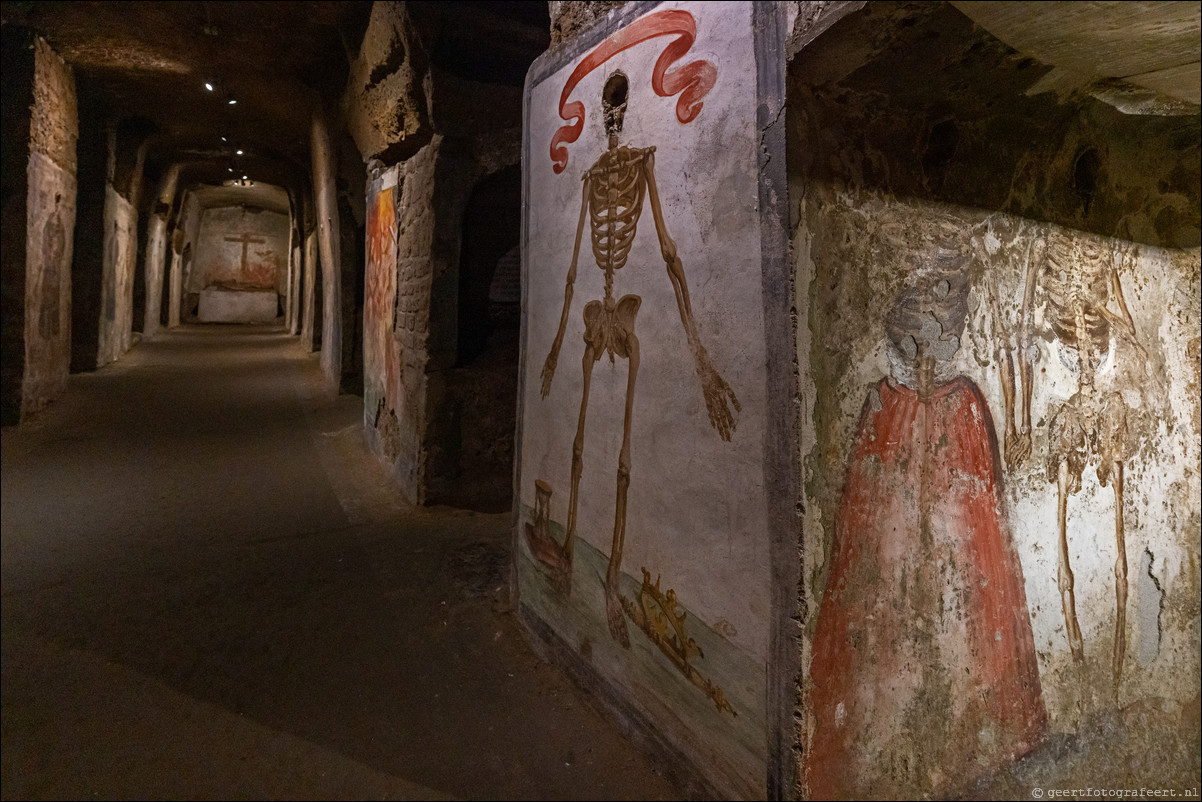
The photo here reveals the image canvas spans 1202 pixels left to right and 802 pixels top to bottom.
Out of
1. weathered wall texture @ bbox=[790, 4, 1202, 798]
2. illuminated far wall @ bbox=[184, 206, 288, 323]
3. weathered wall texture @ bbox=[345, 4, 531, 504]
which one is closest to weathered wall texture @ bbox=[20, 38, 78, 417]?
weathered wall texture @ bbox=[345, 4, 531, 504]

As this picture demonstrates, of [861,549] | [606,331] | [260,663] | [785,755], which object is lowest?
[260,663]

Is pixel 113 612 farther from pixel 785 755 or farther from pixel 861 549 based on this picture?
pixel 861 549

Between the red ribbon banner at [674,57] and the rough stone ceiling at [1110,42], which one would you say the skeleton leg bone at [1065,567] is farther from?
the red ribbon banner at [674,57]

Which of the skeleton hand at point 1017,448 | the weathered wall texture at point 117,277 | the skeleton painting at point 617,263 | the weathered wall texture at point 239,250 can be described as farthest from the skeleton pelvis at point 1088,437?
the weathered wall texture at point 239,250

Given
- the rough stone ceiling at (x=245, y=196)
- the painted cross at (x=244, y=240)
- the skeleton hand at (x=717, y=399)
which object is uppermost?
the rough stone ceiling at (x=245, y=196)

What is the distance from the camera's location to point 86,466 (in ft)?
16.8

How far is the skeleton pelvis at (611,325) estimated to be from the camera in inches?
82.4

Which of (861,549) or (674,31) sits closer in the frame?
(861,549)

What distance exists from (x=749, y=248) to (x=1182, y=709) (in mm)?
2418

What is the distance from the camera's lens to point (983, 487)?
1.87 meters

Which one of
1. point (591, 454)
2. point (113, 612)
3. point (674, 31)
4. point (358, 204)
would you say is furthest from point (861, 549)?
point (358, 204)

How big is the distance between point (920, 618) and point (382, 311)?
4894 millimetres

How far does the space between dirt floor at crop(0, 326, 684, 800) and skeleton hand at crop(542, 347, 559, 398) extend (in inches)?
44.4

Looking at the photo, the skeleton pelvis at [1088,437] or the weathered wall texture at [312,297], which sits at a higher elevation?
the weathered wall texture at [312,297]
